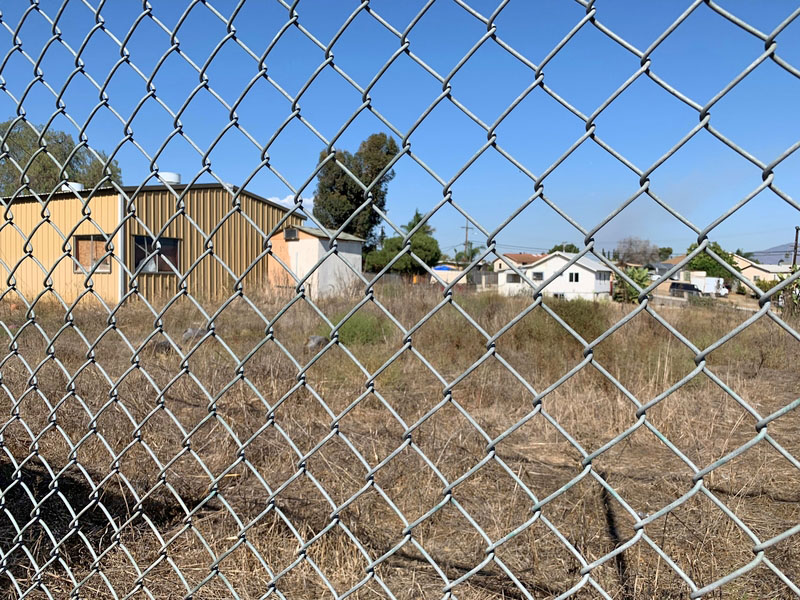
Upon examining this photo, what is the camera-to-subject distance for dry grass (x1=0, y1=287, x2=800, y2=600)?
1.54 metres

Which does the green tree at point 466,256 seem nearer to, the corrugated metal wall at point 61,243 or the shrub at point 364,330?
the shrub at point 364,330

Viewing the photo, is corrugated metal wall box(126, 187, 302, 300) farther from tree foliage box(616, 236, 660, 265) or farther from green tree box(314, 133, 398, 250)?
tree foliage box(616, 236, 660, 265)

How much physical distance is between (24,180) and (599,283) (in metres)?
32.2

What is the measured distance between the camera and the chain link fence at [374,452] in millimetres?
820

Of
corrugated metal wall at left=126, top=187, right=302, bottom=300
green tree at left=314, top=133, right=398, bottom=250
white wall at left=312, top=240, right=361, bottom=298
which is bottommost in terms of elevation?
green tree at left=314, top=133, right=398, bottom=250

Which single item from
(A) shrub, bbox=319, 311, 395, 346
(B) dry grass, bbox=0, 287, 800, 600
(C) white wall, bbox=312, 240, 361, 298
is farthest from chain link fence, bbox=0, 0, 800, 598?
(C) white wall, bbox=312, 240, 361, 298

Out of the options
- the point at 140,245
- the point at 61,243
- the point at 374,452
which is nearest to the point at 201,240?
the point at 140,245

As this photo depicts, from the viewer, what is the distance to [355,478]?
262cm

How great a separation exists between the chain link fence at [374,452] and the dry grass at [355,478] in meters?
0.02

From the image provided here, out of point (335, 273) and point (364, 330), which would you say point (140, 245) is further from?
point (364, 330)

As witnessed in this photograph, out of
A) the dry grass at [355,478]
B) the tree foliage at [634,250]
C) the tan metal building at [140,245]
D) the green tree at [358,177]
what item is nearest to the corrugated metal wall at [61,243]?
the tan metal building at [140,245]

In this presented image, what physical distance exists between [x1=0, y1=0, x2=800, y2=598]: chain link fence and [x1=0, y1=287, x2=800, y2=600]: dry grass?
15 millimetres

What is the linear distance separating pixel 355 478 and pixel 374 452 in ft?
1.09

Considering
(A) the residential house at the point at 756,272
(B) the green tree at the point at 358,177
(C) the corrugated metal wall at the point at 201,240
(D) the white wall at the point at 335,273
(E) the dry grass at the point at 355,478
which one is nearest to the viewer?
(A) the residential house at the point at 756,272
